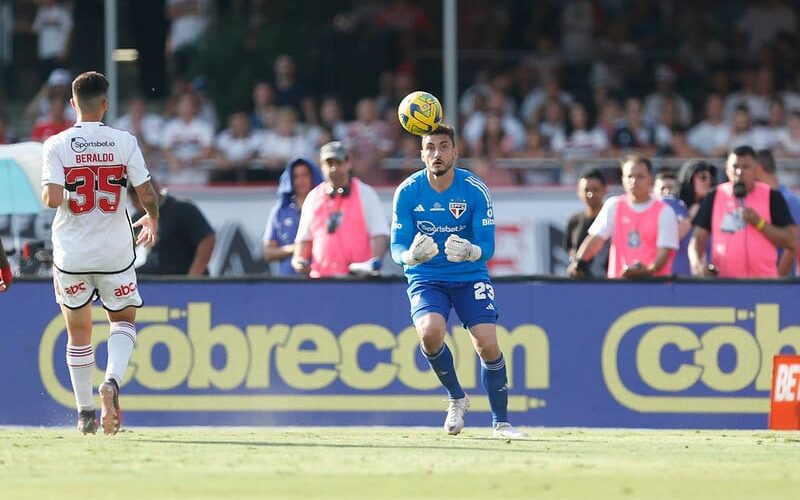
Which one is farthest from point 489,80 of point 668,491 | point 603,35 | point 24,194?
point 668,491

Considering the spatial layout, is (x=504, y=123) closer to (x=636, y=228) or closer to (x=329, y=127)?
(x=329, y=127)

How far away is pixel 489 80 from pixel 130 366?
9262 mm

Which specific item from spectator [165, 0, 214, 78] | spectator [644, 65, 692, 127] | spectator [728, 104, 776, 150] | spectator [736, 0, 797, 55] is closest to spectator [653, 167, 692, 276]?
spectator [728, 104, 776, 150]

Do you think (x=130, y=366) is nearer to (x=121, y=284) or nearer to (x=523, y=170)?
(x=121, y=284)

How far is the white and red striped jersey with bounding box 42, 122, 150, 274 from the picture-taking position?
9961 millimetres

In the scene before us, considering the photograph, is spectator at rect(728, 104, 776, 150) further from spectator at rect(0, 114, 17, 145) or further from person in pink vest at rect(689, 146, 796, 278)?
spectator at rect(0, 114, 17, 145)

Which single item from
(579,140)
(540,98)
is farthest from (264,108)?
(579,140)

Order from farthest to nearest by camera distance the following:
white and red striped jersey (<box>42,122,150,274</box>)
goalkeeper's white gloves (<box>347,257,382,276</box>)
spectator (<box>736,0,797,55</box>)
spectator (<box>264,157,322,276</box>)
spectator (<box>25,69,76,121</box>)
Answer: spectator (<box>736,0,797,55</box>) < spectator (<box>25,69,76,121</box>) < spectator (<box>264,157,322,276</box>) < goalkeeper's white gloves (<box>347,257,382,276</box>) < white and red striped jersey (<box>42,122,150,274</box>)

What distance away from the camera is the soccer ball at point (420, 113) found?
36.8 ft

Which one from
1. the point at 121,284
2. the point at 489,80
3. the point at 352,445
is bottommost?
the point at 352,445

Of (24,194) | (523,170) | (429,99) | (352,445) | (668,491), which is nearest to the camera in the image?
(668,491)

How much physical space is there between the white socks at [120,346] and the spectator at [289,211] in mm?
4130

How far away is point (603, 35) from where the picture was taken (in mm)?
21719

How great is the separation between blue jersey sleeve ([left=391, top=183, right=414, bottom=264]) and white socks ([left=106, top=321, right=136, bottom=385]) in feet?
5.70
